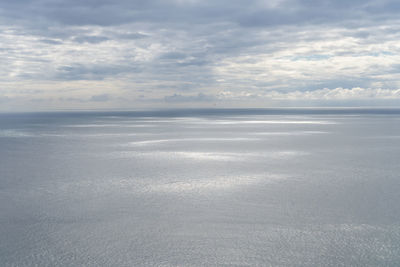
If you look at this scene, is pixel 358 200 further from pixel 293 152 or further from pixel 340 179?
pixel 293 152

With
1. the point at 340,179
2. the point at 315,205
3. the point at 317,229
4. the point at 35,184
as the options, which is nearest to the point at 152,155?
the point at 35,184

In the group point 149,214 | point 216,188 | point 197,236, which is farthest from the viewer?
point 216,188

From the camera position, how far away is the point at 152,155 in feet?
119

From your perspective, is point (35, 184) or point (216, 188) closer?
point (216, 188)

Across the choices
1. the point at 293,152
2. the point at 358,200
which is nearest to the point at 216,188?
the point at 358,200

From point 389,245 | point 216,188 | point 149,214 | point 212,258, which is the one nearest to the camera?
point 212,258

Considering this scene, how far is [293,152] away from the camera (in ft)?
125

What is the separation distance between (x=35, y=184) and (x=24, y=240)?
34.0ft

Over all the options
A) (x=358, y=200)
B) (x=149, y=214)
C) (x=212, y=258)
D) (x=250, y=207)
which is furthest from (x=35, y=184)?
(x=358, y=200)

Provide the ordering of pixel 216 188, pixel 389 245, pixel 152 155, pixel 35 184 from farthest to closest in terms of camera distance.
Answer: pixel 152 155 → pixel 35 184 → pixel 216 188 → pixel 389 245

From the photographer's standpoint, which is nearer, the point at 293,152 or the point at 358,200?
the point at 358,200

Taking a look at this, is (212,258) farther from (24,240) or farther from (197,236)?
(24,240)

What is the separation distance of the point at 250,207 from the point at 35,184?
14037 millimetres

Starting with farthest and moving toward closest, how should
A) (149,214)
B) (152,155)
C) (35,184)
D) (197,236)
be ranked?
(152,155) < (35,184) < (149,214) < (197,236)
